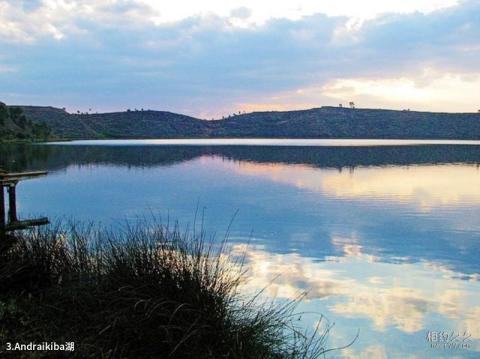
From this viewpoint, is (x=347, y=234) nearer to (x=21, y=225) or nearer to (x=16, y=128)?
(x=21, y=225)

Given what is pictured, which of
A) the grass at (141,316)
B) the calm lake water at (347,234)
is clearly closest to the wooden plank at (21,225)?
the calm lake water at (347,234)

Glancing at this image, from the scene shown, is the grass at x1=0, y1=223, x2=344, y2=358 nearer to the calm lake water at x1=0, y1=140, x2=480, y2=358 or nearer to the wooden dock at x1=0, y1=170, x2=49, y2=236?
the calm lake water at x1=0, y1=140, x2=480, y2=358

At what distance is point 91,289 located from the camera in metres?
6.84

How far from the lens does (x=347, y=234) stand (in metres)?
15.7

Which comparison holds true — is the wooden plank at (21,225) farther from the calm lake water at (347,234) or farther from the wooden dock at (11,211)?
the calm lake water at (347,234)

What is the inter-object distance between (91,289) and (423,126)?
196 m

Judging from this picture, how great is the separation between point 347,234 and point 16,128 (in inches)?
4134

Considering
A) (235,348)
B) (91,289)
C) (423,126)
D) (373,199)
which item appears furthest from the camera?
(423,126)

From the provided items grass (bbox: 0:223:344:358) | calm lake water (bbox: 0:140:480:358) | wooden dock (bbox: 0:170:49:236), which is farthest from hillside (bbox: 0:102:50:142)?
grass (bbox: 0:223:344:358)

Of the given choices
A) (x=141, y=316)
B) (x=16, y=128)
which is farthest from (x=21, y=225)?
(x=16, y=128)

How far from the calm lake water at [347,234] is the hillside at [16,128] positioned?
7356cm

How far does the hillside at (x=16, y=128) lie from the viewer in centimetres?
10006

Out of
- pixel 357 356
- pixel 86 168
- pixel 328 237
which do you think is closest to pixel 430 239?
pixel 328 237

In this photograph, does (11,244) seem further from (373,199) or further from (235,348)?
(373,199)
